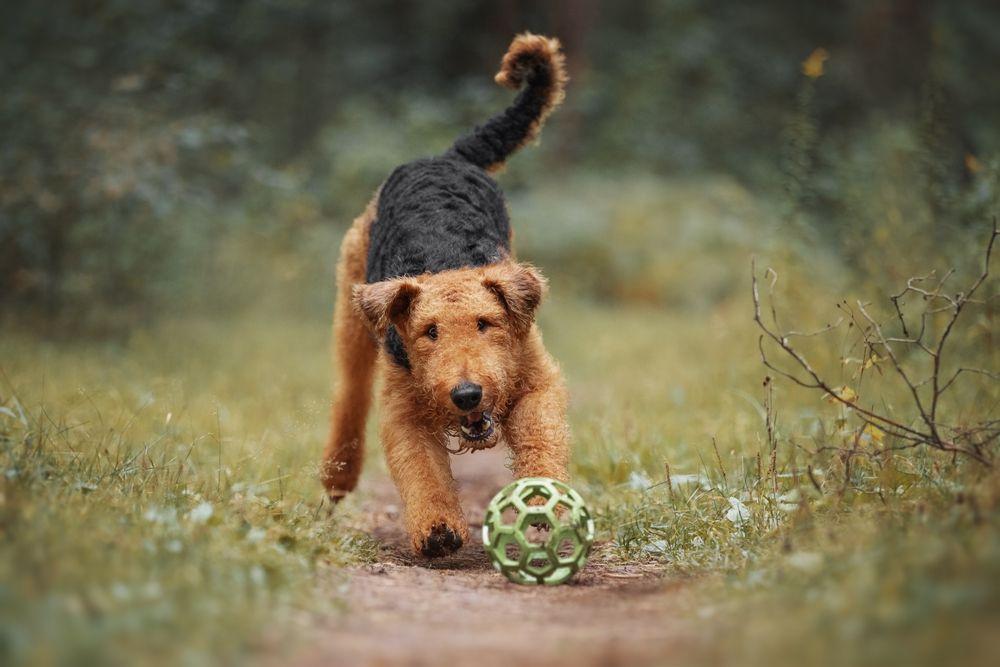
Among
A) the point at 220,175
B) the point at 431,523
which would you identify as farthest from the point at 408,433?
the point at 220,175

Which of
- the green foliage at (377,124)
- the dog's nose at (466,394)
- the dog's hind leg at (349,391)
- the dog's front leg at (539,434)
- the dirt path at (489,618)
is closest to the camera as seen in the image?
the dirt path at (489,618)

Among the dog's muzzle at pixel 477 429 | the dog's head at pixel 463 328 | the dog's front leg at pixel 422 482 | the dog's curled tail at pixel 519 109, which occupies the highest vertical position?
the dog's curled tail at pixel 519 109

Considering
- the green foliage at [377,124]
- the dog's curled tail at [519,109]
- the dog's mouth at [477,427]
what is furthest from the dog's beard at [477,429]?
the green foliage at [377,124]

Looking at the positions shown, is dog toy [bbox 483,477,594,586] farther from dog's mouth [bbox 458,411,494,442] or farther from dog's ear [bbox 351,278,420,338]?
dog's ear [bbox 351,278,420,338]

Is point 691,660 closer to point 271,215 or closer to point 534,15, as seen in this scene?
point 271,215

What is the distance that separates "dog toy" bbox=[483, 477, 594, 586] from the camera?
2.79 meters

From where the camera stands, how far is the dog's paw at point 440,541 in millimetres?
3055

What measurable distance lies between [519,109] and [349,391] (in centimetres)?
164

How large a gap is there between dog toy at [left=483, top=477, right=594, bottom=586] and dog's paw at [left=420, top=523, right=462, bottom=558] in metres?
0.23

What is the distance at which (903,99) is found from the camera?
48.7 ft

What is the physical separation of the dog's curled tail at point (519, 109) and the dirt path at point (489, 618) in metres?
2.03

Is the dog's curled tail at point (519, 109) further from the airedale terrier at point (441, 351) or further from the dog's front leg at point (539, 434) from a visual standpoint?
the dog's front leg at point (539, 434)

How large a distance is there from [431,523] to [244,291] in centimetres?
735

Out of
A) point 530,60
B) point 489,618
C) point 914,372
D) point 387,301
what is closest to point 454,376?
point 387,301
